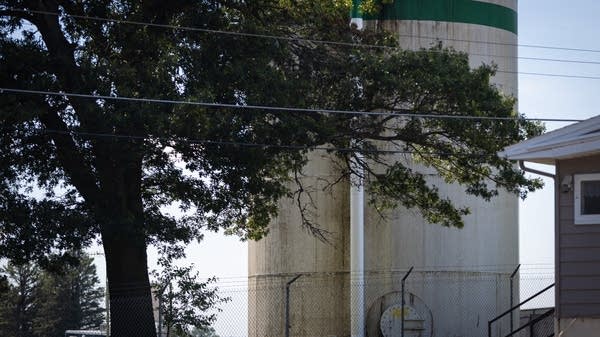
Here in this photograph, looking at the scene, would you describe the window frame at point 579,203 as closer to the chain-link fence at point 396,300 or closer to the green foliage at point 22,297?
the chain-link fence at point 396,300

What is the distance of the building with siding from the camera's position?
748 inches

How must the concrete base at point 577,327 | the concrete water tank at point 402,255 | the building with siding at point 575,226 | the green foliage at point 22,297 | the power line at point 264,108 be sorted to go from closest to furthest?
the concrete base at point 577,327 < the building with siding at point 575,226 < the power line at point 264,108 < the concrete water tank at point 402,255 < the green foliage at point 22,297

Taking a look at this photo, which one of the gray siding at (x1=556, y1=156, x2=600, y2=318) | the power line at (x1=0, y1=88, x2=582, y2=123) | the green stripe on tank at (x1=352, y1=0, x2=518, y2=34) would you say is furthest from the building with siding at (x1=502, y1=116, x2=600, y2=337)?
the green stripe on tank at (x1=352, y1=0, x2=518, y2=34)

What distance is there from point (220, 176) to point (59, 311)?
66.4 feet

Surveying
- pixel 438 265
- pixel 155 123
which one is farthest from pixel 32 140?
pixel 438 265

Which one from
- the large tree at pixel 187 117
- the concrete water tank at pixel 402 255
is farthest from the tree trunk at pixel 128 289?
the concrete water tank at pixel 402 255

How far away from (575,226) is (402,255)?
12941mm

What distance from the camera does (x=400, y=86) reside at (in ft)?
85.7

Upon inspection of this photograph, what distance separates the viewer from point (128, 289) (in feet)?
87.7

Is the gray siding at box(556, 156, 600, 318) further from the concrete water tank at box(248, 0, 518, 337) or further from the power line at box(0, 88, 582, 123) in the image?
the concrete water tank at box(248, 0, 518, 337)

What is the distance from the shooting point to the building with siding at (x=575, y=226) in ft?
62.3

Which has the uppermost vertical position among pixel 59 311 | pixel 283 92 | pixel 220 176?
pixel 283 92

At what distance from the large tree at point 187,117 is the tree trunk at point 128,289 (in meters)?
0.03

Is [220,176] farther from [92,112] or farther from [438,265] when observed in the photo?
[438,265]
